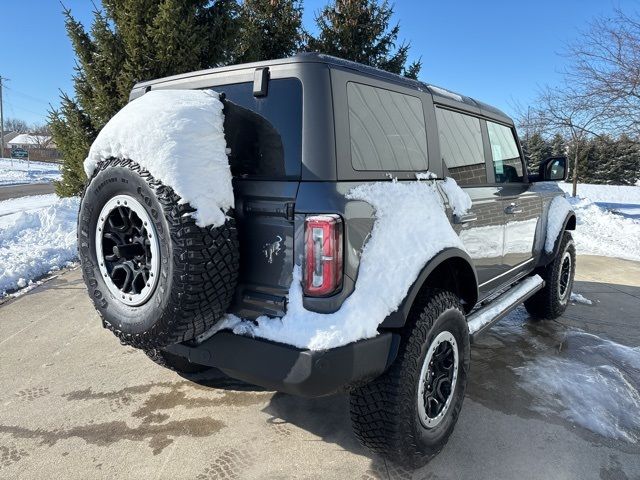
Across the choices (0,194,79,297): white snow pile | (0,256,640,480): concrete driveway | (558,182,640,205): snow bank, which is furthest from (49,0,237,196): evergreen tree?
(558,182,640,205): snow bank

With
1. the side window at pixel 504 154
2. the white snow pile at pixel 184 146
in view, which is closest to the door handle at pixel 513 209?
the side window at pixel 504 154

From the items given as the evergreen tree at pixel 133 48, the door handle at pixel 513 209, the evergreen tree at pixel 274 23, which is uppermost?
the evergreen tree at pixel 274 23

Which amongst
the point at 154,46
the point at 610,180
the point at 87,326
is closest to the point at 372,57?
the point at 154,46

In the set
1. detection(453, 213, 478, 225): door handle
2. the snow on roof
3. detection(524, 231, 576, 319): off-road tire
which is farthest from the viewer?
the snow on roof

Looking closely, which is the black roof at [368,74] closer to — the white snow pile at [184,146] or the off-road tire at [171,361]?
the white snow pile at [184,146]

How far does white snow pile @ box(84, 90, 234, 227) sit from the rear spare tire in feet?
0.16

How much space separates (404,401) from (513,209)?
2098 millimetres

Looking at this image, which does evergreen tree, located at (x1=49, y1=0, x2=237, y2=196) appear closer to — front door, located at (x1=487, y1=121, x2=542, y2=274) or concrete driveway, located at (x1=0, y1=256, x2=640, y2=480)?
concrete driveway, located at (x1=0, y1=256, x2=640, y2=480)

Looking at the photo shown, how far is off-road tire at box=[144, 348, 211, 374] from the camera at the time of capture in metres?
2.88

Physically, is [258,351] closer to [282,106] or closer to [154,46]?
[282,106]

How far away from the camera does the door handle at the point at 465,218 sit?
268 centimetres

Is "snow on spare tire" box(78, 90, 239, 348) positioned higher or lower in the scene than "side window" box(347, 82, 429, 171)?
lower

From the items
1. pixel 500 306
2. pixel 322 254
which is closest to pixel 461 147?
pixel 500 306

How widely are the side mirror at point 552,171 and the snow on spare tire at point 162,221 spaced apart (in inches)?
134
